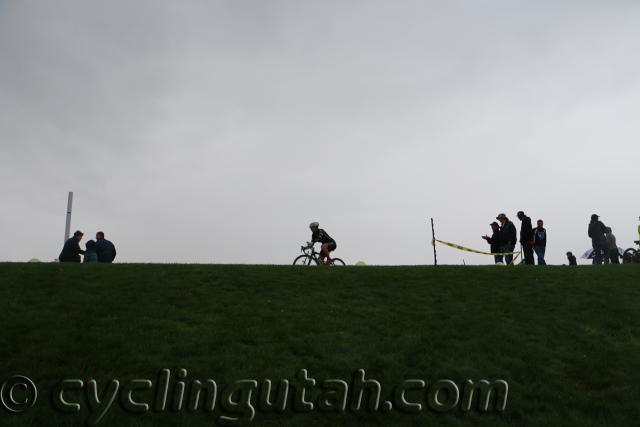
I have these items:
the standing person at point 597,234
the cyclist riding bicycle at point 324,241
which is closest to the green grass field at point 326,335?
the cyclist riding bicycle at point 324,241

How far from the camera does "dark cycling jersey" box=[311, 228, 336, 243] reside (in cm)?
2027

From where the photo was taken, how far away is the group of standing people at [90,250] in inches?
842

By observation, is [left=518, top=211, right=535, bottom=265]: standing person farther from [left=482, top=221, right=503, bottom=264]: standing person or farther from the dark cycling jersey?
the dark cycling jersey

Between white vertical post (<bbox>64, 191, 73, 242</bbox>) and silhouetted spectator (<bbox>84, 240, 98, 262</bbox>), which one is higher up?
white vertical post (<bbox>64, 191, 73, 242</bbox>)

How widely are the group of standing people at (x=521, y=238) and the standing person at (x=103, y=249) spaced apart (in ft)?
50.9

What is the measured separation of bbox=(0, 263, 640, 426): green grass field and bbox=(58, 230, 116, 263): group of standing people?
14.8ft

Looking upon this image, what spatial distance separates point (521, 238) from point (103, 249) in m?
17.0

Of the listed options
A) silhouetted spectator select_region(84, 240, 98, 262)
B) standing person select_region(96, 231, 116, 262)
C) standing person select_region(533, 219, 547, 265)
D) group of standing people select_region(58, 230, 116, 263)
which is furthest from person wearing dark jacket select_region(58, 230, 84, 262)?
standing person select_region(533, 219, 547, 265)

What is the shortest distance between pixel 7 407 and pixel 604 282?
16.3m

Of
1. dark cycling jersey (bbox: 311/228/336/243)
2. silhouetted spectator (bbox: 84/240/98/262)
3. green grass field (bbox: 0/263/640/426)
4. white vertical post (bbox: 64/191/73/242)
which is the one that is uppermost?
white vertical post (bbox: 64/191/73/242)

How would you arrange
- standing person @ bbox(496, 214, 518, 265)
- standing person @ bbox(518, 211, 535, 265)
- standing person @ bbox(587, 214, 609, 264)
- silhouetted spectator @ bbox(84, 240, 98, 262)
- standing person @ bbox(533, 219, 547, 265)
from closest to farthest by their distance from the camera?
standing person @ bbox(496, 214, 518, 265) → silhouetted spectator @ bbox(84, 240, 98, 262) → standing person @ bbox(518, 211, 535, 265) → standing person @ bbox(533, 219, 547, 265) → standing person @ bbox(587, 214, 609, 264)

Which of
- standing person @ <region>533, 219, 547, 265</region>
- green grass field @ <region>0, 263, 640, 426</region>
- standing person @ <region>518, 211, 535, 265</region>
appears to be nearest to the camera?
green grass field @ <region>0, 263, 640, 426</region>

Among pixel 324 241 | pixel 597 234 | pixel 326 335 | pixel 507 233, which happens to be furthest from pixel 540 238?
pixel 326 335

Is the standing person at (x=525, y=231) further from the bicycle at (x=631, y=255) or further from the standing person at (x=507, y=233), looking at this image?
the bicycle at (x=631, y=255)
